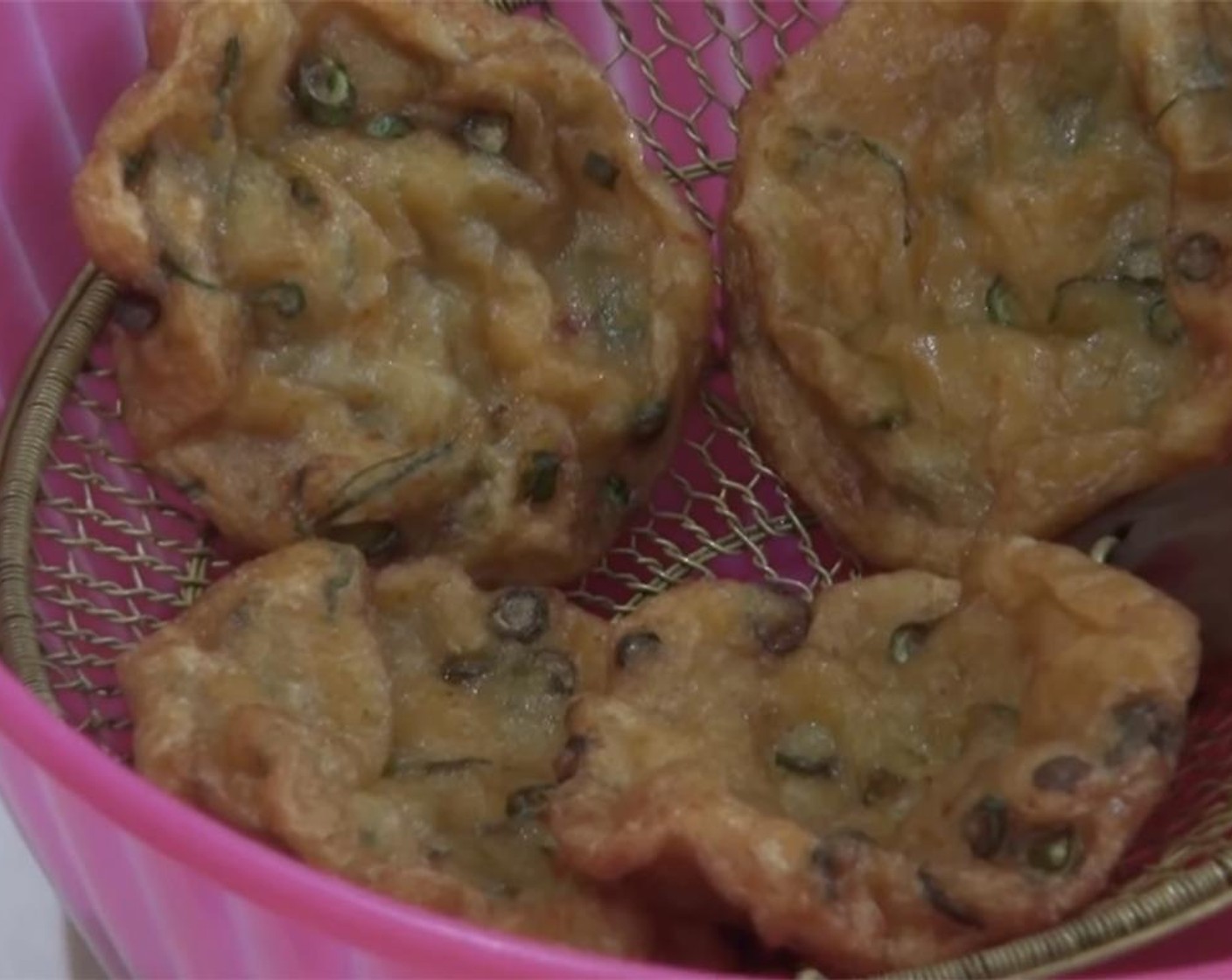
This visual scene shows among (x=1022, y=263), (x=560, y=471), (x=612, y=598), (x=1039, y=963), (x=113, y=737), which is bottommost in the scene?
(x=113, y=737)

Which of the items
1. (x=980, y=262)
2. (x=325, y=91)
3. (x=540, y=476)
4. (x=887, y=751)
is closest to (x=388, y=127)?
(x=325, y=91)

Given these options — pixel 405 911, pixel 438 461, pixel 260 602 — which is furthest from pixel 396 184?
pixel 405 911

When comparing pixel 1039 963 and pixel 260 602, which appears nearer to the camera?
pixel 1039 963

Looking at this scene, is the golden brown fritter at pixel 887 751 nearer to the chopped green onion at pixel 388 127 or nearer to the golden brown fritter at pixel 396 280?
the golden brown fritter at pixel 396 280

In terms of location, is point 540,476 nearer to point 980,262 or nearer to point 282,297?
point 282,297

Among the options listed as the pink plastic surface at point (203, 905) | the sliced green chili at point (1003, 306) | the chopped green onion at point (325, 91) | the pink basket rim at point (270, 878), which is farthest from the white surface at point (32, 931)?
the sliced green chili at point (1003, 306)

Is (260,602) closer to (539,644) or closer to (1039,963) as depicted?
(539,644)

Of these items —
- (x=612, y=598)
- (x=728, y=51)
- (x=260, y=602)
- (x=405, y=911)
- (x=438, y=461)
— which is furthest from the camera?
(x=728, y=51)
